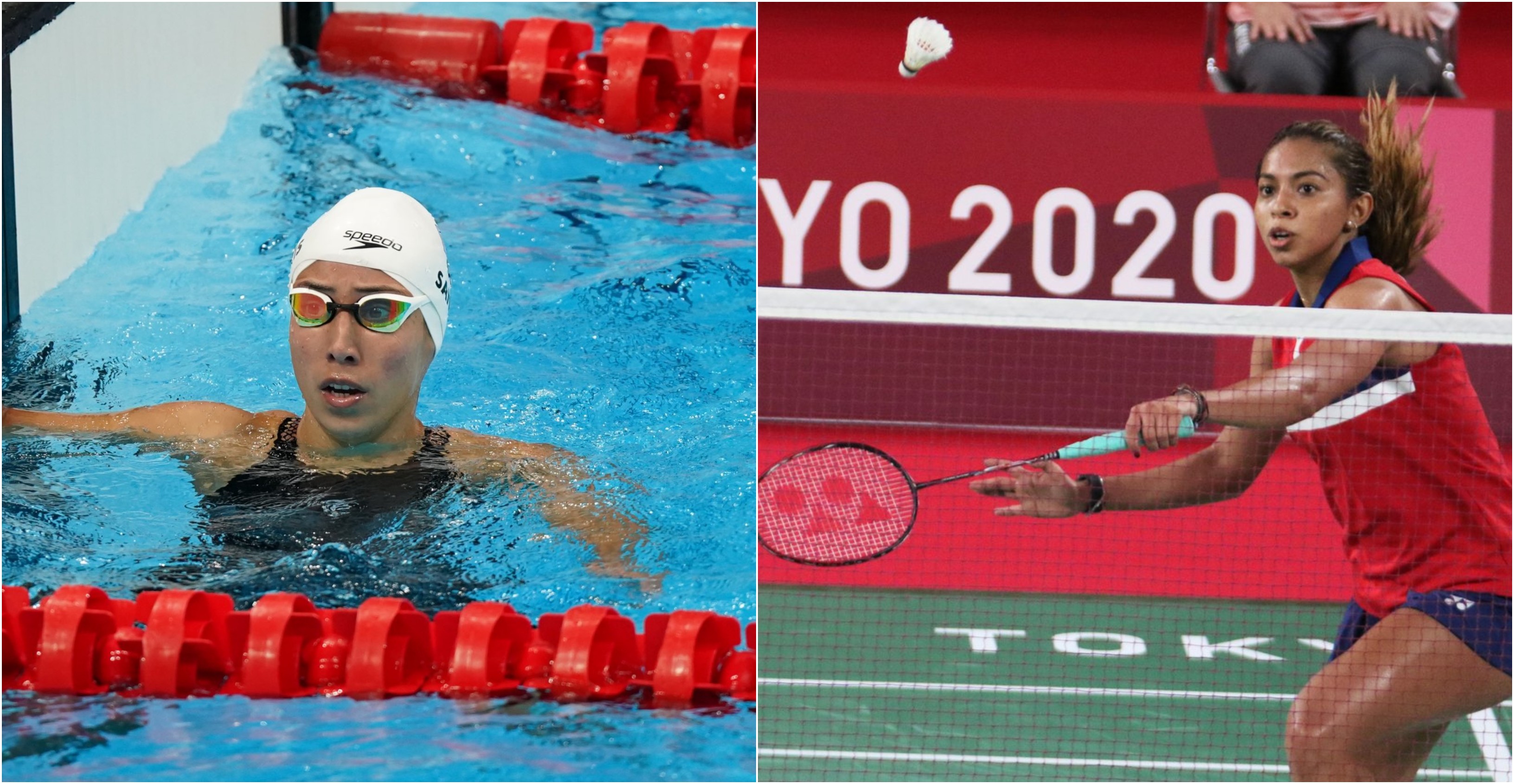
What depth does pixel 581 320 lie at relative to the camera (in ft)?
19.0

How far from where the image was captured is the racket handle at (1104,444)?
3326 mm

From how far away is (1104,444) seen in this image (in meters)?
3.35

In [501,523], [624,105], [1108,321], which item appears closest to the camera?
[1108,321]

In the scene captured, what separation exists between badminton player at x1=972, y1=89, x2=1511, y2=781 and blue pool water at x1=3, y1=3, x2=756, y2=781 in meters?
1.05

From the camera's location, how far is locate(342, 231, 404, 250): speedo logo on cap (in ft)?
12.7

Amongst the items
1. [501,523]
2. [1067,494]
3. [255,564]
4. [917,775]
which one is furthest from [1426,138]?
[255,564]

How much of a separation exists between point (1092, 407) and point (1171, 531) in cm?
51

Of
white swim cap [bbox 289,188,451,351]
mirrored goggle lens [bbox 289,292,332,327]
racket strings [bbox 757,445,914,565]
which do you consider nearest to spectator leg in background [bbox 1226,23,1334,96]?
racket strings [bbox 757,445,914,565]

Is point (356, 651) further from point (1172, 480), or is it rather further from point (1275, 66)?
point (1275, 66)

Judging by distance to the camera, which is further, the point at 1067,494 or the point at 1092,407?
the point at 1092,407

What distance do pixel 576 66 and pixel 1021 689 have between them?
11.6 feet

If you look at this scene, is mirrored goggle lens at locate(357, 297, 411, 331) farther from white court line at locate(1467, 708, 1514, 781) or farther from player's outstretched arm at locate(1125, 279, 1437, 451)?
white court line at locate(1467, 708, 1514, 781)

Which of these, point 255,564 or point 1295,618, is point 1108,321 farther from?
point 1295,618

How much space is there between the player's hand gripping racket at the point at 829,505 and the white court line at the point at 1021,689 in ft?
1.54
